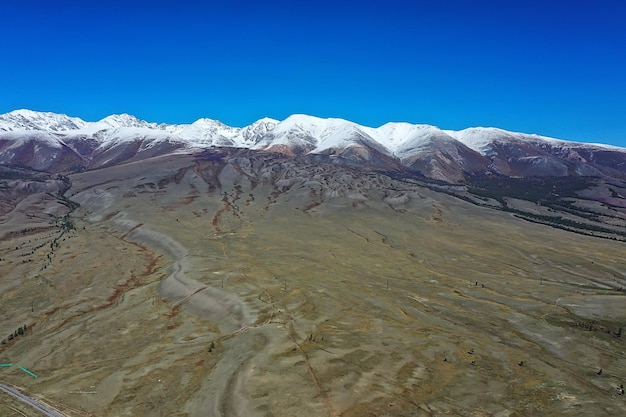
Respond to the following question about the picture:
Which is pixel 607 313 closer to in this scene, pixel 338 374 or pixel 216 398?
pixel 338 374

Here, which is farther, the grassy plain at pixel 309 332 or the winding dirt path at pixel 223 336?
the grassy plain at pixel 309 332

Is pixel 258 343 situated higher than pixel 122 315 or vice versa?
pixel 258 343

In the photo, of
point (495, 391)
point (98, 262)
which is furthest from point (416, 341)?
point (98, 262)

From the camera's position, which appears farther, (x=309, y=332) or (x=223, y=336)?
(x=223, y=336)

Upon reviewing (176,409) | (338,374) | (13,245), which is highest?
(338,374)

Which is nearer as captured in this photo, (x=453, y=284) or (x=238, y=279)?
(x=238, y=279)

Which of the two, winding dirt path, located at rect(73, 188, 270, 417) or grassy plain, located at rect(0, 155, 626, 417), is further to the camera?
grassy plain, located at rect(0, 155, 626, 417)

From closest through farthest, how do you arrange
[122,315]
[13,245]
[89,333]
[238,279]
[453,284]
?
[89,333], [122,315], [238,279], [453,284], [13,245]

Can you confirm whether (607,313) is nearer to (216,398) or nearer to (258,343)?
(258,343)

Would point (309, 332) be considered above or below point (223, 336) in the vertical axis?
above

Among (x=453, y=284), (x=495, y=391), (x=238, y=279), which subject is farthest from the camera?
(x=453, y=284)
